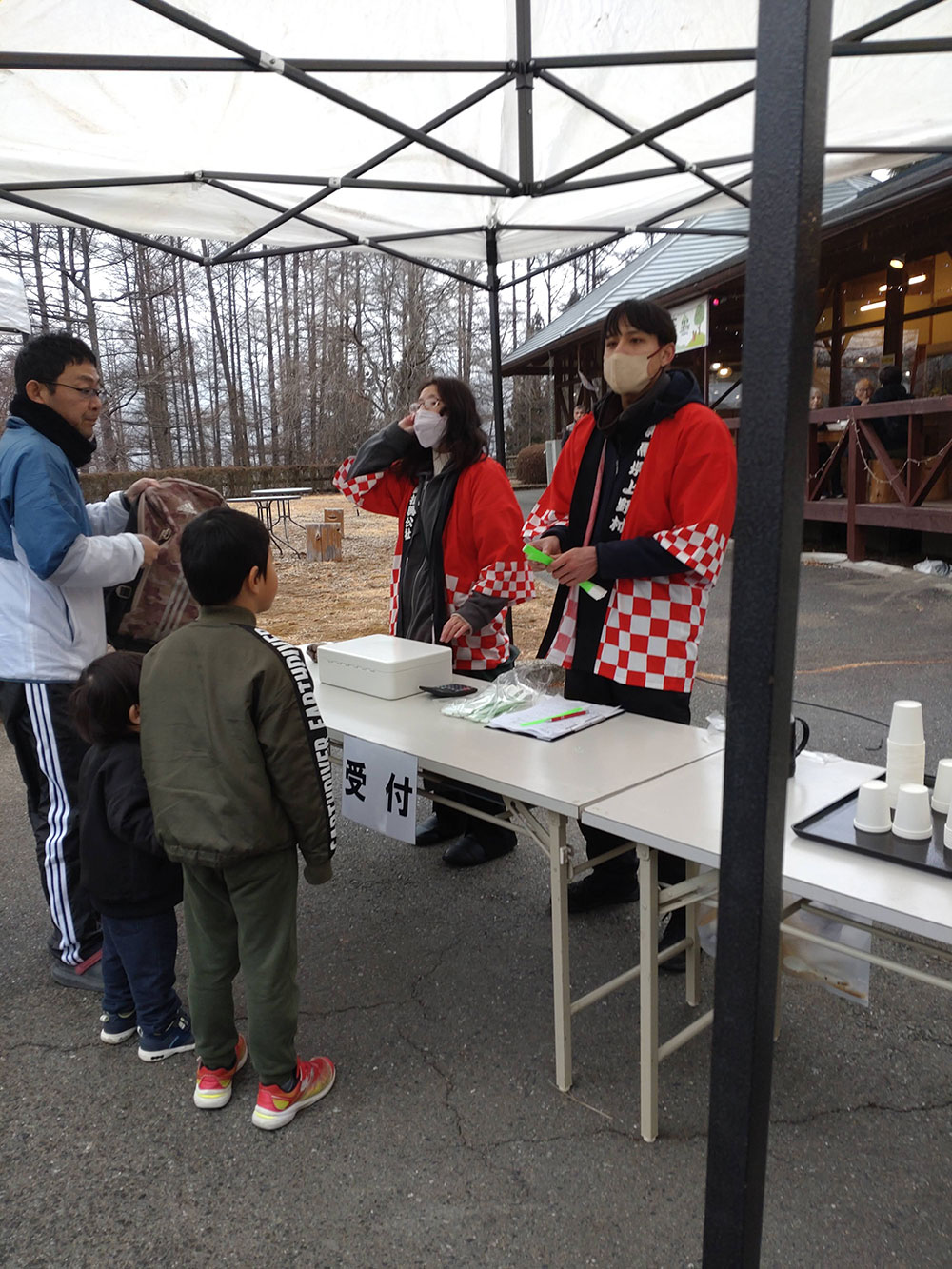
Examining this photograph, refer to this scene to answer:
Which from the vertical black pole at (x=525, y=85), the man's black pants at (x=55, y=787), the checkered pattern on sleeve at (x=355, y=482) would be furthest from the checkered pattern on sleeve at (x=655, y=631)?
the vertical black pole at (x=525, y=85)

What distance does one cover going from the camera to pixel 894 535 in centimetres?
962

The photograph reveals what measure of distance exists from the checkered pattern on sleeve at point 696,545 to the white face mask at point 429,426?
1007 mm

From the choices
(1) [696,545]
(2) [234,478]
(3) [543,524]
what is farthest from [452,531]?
(2) [234,478]

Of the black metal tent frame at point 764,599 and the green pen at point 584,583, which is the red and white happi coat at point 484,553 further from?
the black metal tent frame at point 764,599

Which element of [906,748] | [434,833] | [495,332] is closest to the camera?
[906,748]

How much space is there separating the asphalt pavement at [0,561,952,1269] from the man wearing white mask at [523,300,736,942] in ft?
1.79

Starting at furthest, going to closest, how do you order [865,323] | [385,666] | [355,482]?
[865,323] < [355,482] < [385,666]

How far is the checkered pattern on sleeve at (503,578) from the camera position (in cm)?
304

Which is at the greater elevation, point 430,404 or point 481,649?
point 430,404

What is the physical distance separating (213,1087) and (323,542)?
10.3m

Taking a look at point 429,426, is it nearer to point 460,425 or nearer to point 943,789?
point 460,425

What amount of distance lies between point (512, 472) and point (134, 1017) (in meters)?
24.1

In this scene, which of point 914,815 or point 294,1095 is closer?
point 914,815

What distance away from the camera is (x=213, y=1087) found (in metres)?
2.16
